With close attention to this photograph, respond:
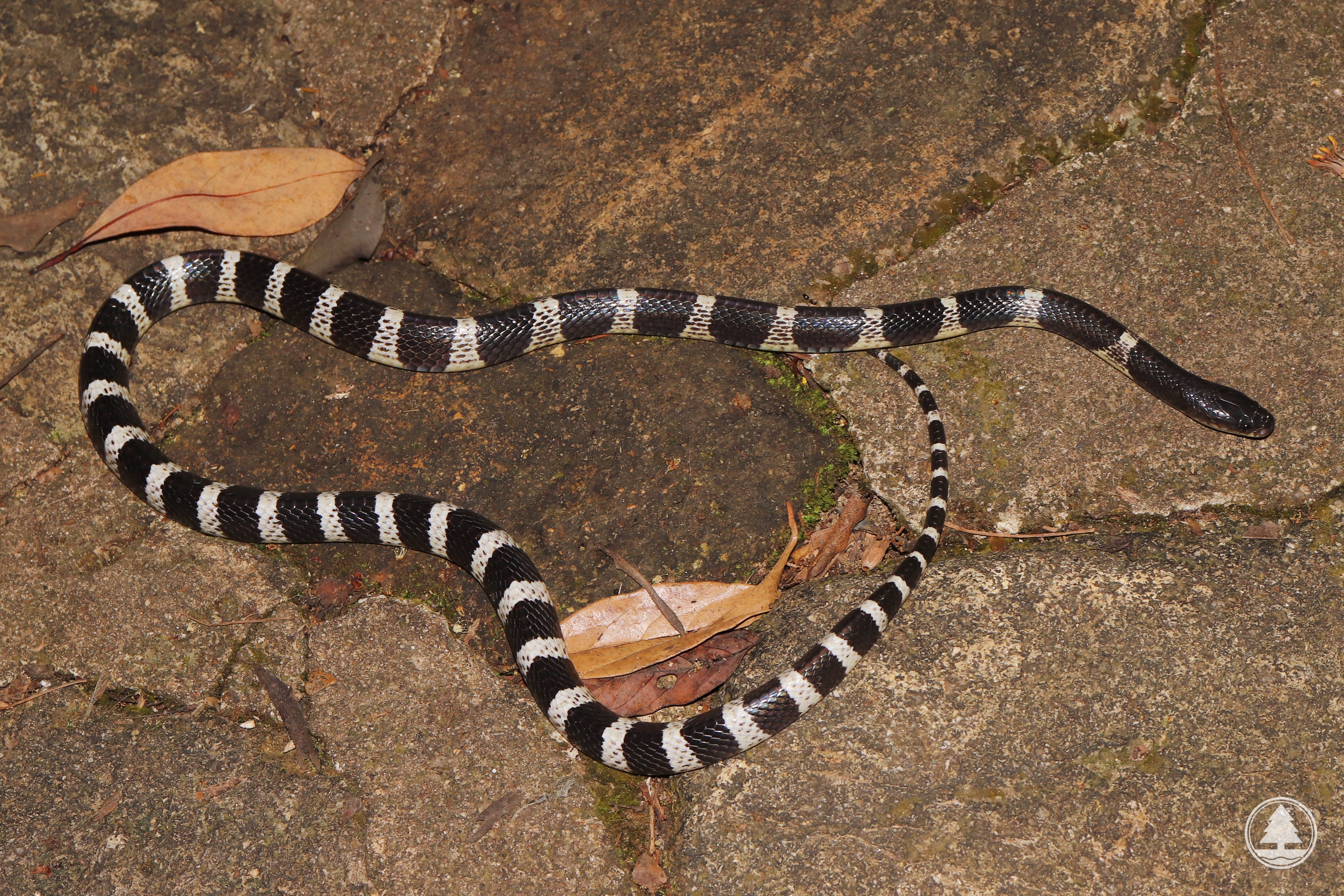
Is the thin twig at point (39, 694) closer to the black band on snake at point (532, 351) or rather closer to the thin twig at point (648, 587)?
the black band on snake at point (532, 351)

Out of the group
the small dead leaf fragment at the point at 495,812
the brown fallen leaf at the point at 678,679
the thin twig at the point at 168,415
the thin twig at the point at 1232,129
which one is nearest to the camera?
the small dead leaf fragment at the point at 495,812

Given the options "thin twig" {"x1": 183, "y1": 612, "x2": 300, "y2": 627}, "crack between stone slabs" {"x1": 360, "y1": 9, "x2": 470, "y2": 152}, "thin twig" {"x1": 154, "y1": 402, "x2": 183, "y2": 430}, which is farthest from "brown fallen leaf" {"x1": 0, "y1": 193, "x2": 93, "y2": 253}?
"thin twig" {"x1": 183, "y1": 612, "x2": 300, "y2": 627}

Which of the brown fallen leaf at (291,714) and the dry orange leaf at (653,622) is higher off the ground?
the dry orange leaf at (653,622)

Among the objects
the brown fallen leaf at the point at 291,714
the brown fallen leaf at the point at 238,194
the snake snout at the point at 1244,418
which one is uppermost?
the brown fallen leaf at the point at 238,194

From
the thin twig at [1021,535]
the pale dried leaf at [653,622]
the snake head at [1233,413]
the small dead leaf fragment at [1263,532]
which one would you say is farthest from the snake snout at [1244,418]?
the pale dried leaf at [653,622]

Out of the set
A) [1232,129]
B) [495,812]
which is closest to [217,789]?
[495,812]

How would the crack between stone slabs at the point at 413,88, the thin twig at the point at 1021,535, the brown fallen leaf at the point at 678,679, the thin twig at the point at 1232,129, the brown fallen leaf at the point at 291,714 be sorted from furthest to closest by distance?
1. the crack between stone slabs at the point at 413,88
2. the thin twig at the point at 1232,129
3. the thin twig at the point at 1021,535
4. the brown fallen leaf at the point at 678,679
5. the brown fallen leaf at the point at 291,714
